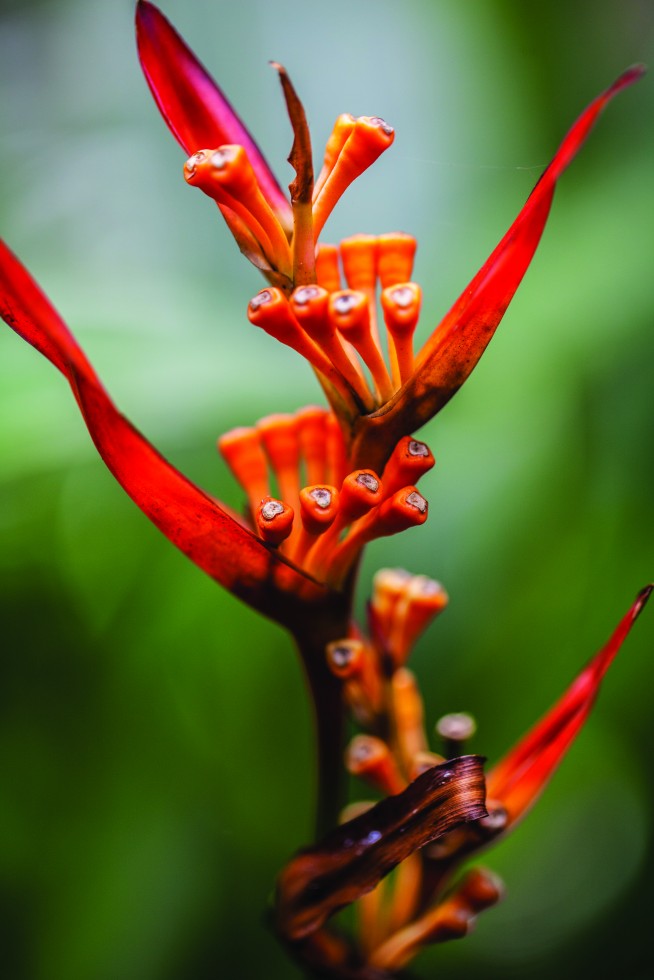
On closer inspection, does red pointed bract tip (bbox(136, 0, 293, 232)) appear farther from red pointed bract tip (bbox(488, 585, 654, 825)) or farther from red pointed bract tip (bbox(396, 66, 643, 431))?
red pointed bract tip (bbox(488, 585, 654, 825))

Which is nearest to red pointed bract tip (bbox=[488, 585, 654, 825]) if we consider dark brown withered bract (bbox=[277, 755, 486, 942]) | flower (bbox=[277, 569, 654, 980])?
flower (bbox=[277, 569, 654, 980])

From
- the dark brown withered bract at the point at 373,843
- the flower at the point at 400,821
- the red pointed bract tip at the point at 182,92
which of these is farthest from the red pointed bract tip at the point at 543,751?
the red pointed bract tip at the point at 182,92

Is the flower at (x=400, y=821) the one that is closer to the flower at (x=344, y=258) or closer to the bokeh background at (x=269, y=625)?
the flower at (x=344, y=258)

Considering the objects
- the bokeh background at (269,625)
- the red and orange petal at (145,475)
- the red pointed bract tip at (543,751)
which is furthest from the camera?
the bokeh background at (269,625)

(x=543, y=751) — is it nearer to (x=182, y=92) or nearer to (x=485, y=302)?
(x=485, y=302)

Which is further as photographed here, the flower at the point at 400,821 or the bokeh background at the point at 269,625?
the bokeh background at the point at 269,625

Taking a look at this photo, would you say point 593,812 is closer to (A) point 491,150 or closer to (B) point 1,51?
(A) point 491,150

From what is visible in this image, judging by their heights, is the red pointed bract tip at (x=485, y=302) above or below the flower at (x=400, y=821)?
above

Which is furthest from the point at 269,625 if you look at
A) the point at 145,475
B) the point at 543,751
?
the point at 145,475
